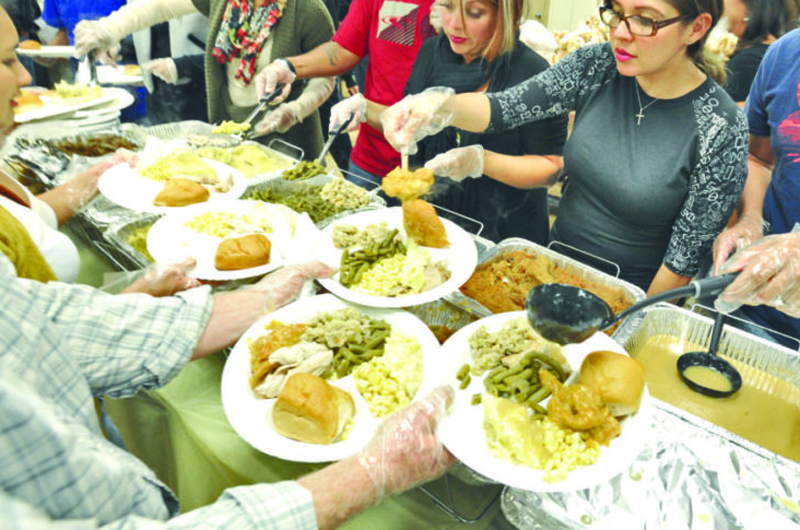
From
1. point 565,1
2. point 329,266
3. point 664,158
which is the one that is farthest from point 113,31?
point 565,1

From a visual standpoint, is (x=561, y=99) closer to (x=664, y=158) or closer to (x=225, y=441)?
(x=664, y=158)

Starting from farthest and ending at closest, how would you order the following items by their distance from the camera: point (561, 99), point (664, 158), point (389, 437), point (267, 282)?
point (561, 99) → point (664, 158) → point (267, 282) → point (389, 437)

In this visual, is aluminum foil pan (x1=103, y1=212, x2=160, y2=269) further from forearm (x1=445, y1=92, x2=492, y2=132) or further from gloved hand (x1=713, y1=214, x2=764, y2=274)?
gloved hand (x1=713, y1=214, x2=764, y2=274)

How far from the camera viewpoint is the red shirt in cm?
326

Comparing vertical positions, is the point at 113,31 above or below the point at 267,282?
above

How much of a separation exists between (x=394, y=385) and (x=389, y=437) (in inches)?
10.7

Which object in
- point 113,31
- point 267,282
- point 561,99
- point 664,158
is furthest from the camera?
point 113,31

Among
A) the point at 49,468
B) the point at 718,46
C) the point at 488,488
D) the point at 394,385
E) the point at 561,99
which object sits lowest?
the point at 488,488

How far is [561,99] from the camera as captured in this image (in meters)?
2.51

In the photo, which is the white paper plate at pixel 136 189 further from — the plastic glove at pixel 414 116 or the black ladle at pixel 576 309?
the black ladle at pixel 576 309

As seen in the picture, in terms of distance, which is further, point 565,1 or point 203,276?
point 565,1

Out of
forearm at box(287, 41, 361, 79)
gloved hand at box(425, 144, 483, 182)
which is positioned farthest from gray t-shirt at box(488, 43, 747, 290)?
forearm at box(287, 41, 361, 79)

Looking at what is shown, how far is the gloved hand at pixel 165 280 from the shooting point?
6.45 ft

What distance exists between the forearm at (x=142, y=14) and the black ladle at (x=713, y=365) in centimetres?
425
